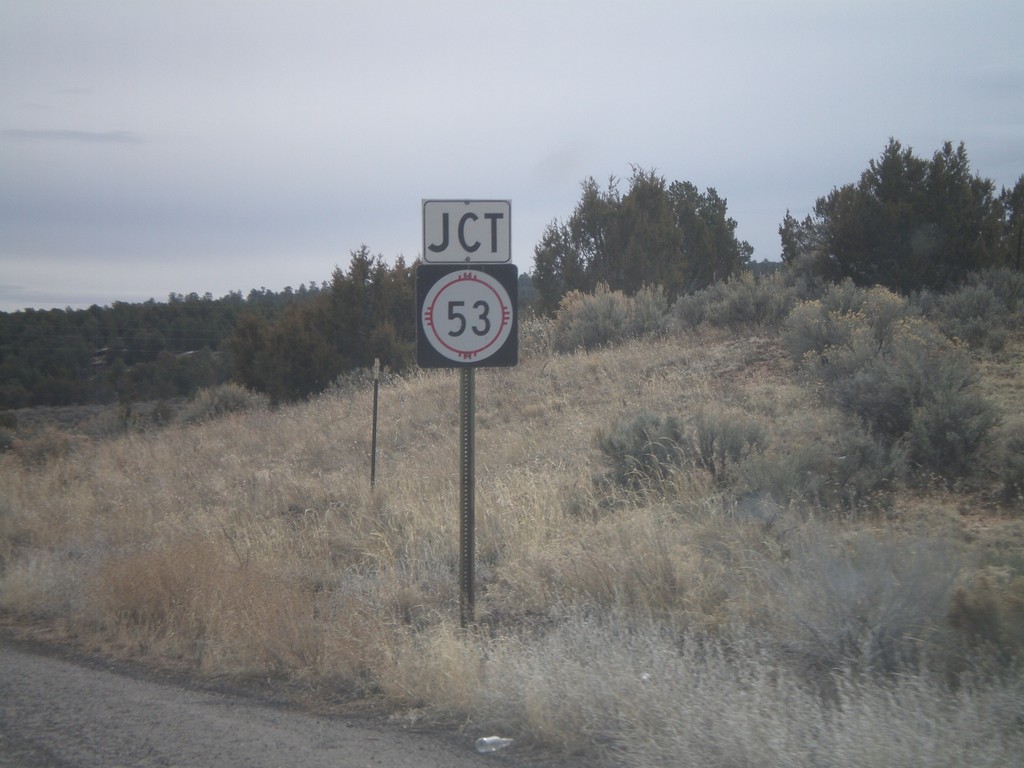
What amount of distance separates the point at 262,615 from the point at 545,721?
8.80 ft

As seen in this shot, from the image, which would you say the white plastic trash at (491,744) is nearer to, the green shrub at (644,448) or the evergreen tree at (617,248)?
the green shrub at (644,448)

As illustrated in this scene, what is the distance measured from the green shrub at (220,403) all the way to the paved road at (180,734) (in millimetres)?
19374

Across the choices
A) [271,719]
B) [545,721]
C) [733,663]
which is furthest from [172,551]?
[733,663]

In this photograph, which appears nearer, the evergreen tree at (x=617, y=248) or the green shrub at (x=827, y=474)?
the green shrub at (x=827, y=474)

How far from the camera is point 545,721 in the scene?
15.5 feet

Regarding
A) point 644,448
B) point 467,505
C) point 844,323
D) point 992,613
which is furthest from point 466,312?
point 844,323

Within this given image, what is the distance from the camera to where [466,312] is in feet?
20.3

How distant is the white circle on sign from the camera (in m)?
6.16

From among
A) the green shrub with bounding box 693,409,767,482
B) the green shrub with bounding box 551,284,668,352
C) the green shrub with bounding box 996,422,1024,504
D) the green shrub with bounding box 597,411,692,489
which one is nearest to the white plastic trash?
the green shrub with bounding box 597,411,692,489

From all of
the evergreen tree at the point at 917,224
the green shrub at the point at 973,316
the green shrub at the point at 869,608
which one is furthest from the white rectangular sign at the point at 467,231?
the evergreen tree at the point at 917,224

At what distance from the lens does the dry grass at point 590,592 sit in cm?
440

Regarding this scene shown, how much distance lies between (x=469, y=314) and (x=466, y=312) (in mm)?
25

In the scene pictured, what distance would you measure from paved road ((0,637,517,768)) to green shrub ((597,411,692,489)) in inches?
178

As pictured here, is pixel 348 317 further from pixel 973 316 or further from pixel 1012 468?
pixel 1012 468
